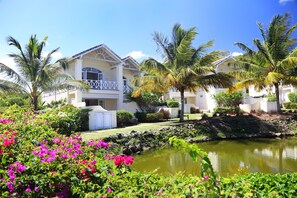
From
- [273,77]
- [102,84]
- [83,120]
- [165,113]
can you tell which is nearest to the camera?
[83,120]

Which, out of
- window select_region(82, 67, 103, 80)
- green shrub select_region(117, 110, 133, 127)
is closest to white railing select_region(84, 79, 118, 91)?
window select_region(82, 67, 103, 80)

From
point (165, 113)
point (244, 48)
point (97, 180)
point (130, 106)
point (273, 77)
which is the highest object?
point (244, 48)

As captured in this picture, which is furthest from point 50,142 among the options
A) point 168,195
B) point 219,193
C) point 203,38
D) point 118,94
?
point 118,94

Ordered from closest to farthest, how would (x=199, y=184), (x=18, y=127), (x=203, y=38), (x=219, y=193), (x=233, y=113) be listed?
(x=219, y=193) < (x=199, y=184) < (x=18, y=127) < (x=203, y=38) < (x=233, y=113)

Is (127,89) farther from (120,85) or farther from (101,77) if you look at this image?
(101,77)

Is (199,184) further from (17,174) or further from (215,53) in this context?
(215,53)

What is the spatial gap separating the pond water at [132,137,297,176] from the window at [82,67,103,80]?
14.9 metres

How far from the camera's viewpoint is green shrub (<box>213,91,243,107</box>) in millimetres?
25078

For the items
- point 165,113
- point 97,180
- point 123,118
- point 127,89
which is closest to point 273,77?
point 165,113

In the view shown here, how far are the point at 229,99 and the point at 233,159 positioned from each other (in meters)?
16.2

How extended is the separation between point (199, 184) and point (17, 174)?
9.16 ft

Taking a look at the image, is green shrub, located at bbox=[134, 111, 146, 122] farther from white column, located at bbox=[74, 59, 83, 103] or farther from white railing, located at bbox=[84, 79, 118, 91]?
white column, located at bbox=[74, 59, 83, 103]

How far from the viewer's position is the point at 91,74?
25.8 metres

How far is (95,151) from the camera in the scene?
5855mm
